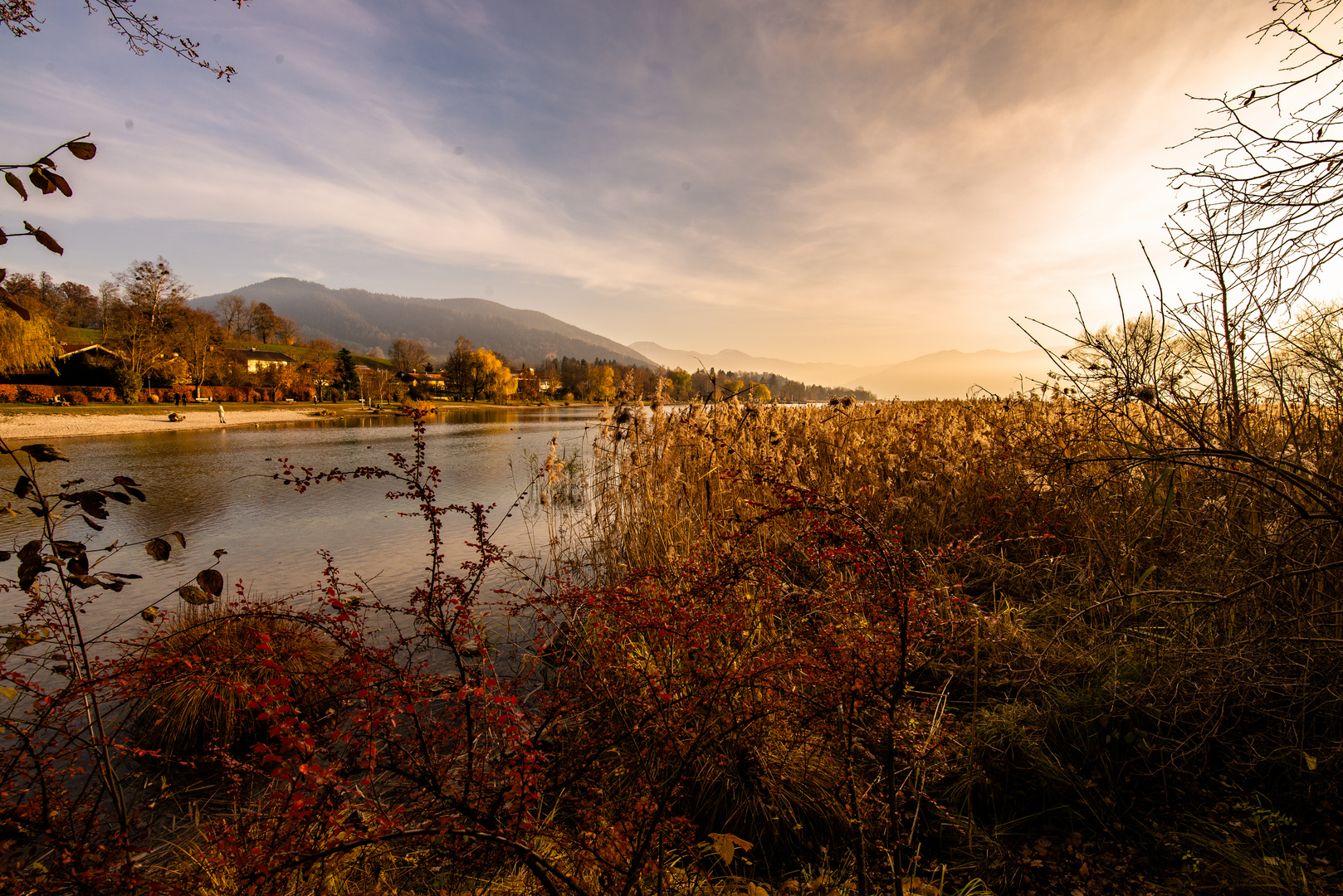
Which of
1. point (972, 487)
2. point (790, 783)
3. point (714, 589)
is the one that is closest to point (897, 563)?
point (714, 589)

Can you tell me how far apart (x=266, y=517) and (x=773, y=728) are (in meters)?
10.3

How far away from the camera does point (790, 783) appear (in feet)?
7.77

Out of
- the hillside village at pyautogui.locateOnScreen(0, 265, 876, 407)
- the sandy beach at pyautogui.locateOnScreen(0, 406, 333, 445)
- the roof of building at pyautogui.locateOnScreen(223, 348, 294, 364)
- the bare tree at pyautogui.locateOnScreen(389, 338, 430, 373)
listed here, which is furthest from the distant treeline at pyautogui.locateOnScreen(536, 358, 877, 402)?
the roof of building at pyautogui.locateOnScreen(223, 348, 294, 364)

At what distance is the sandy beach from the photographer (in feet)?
75.4

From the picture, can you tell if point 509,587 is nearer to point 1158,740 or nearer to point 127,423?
point 1158,740

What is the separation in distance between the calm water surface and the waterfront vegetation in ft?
2.49

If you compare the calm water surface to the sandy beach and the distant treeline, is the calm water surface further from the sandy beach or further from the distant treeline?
the sandy beach

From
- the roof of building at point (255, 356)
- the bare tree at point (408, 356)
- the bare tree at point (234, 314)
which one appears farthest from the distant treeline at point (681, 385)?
the bare tree at point (234, 314)

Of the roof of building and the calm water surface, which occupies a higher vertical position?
the roof of building

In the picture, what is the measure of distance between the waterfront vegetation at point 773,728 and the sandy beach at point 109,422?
2854 cm

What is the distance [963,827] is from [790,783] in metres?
0.67

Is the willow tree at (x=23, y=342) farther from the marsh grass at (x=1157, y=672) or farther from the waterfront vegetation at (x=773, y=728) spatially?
the marsh grass at (x=1157, y=672)

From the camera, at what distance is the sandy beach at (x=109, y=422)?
23.0m

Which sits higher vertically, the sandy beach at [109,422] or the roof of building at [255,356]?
the roof of building at [255,356]
